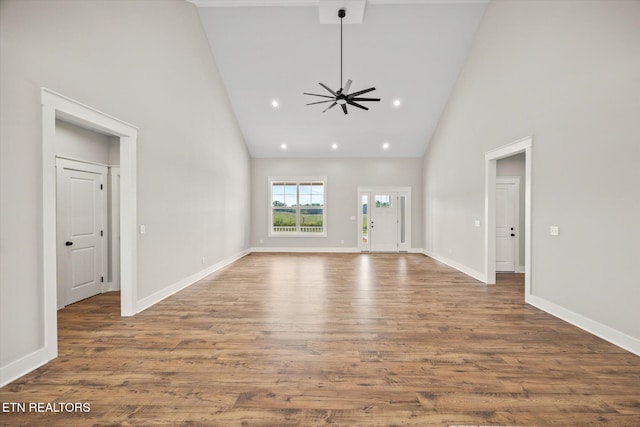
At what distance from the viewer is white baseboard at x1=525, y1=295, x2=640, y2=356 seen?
2767mm

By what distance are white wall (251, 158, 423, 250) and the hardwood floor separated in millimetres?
5285

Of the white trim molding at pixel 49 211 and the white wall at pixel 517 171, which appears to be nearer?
the white trim molding at pixel 49 211

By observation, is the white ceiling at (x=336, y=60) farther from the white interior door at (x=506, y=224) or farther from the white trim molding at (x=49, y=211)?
the white trim molding at (x=49, y=211)

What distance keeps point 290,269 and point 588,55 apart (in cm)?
581

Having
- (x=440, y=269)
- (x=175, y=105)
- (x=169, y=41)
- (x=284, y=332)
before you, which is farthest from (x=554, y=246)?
(x=169, y=41)

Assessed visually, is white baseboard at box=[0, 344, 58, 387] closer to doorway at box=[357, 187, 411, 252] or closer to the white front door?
the white front door

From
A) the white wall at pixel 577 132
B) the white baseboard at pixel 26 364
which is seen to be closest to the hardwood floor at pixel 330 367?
the white baseboard at pixel 26 364

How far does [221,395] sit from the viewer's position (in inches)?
82.3

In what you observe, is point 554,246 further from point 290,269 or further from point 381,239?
point 381,239

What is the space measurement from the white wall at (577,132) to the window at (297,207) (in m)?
5.43

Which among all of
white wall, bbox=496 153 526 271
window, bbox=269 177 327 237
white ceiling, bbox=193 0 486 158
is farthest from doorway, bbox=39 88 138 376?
white wall, bbox=496 153 526 271

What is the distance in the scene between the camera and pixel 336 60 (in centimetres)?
644

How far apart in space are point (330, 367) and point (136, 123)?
12.0 ft

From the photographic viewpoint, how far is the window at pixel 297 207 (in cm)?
973
